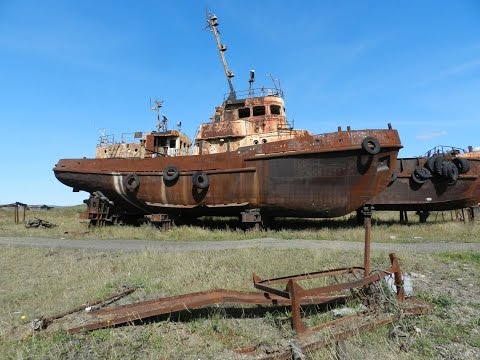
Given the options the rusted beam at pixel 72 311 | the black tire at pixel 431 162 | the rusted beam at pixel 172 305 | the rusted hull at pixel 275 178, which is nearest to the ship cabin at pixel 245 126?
the rusted hull at pixel 275 178

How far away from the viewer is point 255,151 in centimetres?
1441

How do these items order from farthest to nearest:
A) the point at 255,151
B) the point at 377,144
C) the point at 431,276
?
the point at 255,151, the point at 377,144, the point at 431,276

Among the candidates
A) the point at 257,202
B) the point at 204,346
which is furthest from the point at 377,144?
the point at 204,346

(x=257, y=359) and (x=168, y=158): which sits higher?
(x=168, y=158)

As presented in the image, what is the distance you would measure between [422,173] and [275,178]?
6564mm

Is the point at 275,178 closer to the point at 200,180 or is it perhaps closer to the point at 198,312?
the point at 200,180

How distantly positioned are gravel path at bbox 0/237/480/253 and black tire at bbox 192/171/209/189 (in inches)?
111

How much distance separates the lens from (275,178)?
1411cm

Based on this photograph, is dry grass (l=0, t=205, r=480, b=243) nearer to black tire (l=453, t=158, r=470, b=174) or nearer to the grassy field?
the grassy field

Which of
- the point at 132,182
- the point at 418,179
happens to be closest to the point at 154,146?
the point at 132,182

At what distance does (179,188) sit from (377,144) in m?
7.59

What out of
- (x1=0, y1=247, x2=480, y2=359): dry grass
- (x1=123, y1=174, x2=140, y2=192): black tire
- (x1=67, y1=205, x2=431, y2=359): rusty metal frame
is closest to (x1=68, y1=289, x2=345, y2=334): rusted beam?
(x1=67, y1=205, x2=431, y2=359): rusty metal frame

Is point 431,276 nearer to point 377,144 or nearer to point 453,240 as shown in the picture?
point 453,240

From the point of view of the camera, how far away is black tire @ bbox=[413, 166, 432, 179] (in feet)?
52.9
